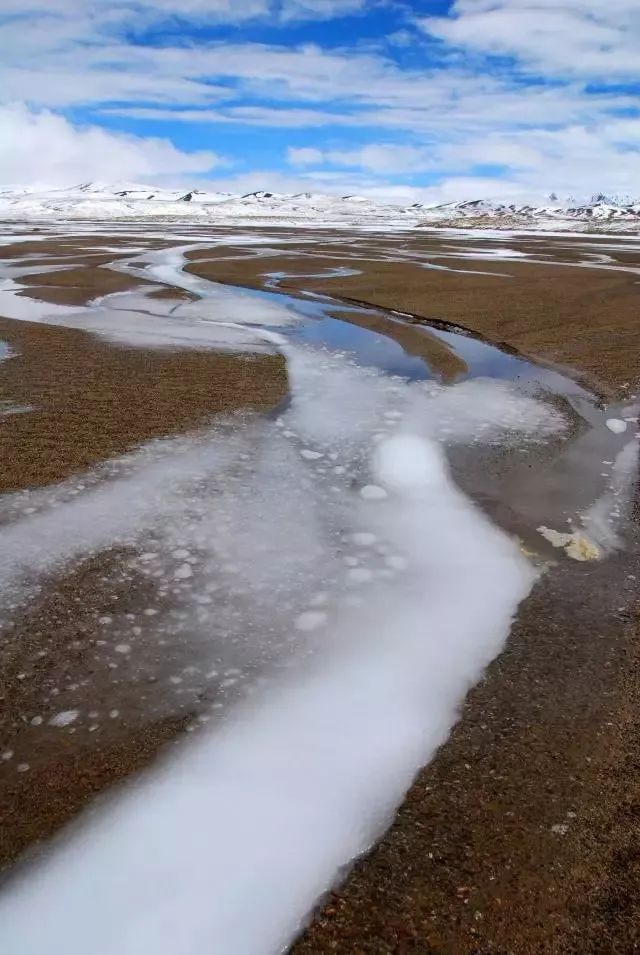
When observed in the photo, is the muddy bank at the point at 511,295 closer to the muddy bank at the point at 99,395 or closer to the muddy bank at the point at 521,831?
the muddy bank at the point at 99,395

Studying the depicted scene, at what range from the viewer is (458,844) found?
3.21m

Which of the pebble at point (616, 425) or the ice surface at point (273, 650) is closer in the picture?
the ice surface at point (273, 650)

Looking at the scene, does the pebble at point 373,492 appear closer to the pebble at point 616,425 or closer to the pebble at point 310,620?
the pebble at point 310,620

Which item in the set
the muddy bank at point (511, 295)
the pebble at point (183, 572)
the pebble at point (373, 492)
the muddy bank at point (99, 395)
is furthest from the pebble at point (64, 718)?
the muddy bank at point (511, 295)

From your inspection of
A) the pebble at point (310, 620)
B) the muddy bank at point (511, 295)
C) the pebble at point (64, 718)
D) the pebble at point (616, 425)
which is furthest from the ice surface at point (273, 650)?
the muddy bank at point (511, 295)

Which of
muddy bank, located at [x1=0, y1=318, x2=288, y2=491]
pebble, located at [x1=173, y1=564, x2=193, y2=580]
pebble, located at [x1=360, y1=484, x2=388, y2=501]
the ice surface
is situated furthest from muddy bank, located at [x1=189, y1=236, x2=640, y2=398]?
pebble, located at [x1=173, y1=564, x2=193, y2=580]

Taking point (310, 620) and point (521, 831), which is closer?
point (521, 831)

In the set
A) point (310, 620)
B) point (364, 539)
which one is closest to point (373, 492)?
point (364, 539)

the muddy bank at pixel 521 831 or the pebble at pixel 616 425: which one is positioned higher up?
the pebble at pixel 616 425

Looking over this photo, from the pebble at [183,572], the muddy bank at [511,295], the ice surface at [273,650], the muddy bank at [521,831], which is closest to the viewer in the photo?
the muddy bank at [521,831]

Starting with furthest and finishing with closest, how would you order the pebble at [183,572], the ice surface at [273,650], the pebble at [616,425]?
the pebble at [616,425] → the pebble at [183,572] → the ice surface at [273,650]

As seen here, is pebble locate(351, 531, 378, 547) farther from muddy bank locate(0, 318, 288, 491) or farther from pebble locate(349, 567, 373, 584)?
muddy bank locate(0, 318, 288, 491)

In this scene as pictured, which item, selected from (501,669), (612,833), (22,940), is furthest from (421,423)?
(22,940)

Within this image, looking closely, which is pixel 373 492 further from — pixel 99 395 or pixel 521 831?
pixel 99 395
